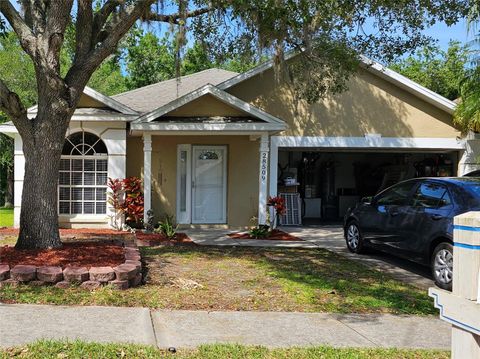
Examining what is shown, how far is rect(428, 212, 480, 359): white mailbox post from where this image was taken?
2.76m

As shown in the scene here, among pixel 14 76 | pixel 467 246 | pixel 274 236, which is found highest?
pixel 14 76

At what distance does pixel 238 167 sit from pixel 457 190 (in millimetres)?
7776

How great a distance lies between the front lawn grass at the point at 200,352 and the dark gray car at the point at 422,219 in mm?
→ 2928

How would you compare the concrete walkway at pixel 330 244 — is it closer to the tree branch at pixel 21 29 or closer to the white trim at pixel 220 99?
the white trim at pixel 220 99

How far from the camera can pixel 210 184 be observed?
48.8 ft

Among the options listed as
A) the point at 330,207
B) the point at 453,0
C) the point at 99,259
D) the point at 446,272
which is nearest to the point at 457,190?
the point at 446,272

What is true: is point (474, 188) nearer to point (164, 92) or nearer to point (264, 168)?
point (264, 168)

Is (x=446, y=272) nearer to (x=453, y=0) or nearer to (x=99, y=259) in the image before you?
(x=99, y=259)

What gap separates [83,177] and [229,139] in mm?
4261

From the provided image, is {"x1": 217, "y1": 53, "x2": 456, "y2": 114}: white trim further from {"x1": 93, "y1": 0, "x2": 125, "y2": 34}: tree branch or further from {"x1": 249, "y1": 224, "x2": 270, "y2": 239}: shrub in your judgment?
{"x1": 93, "y1": 0, "x2": 125, "y2": 34}: tree branch

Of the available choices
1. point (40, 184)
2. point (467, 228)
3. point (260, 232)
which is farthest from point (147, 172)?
point (467, 228)

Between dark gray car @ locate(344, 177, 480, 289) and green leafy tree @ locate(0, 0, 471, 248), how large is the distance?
3.61 metres

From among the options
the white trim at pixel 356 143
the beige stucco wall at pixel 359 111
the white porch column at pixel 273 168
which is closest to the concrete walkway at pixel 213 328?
the white porch column at pixel 273 168

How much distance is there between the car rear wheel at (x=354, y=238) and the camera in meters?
10.4
